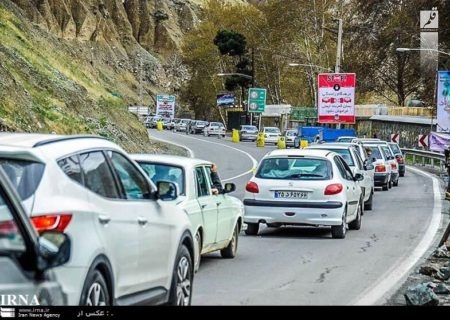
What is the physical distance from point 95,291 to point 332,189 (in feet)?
35.4

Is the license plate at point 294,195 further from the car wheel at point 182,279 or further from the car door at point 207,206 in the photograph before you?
the car wheel at point 182,279

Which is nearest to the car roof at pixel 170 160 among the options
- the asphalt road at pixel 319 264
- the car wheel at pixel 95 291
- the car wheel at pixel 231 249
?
the asphalt road at pixel 319 264

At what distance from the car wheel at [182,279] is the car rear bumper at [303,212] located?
817cm

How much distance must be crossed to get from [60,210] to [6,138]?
110cm

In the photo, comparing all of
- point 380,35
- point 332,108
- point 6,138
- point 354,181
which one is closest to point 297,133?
point 380,35

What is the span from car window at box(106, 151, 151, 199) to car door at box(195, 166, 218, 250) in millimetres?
4128

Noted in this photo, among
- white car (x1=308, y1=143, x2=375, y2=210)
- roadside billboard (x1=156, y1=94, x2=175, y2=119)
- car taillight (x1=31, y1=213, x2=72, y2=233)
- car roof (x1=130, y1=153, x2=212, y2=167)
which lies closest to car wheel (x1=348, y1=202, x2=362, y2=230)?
white car (x1=308, y1=143, x2=375, y2=210)

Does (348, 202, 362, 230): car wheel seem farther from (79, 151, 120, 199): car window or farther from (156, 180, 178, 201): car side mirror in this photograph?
(79, 151, 120, 199): car window

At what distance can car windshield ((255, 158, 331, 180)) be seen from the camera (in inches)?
664

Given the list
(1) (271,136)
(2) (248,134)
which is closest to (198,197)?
(1) (271,136)

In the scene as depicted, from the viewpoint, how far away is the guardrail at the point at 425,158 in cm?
4925

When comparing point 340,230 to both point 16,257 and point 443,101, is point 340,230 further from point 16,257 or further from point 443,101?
point 443,101

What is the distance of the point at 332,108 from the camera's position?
176 ft
